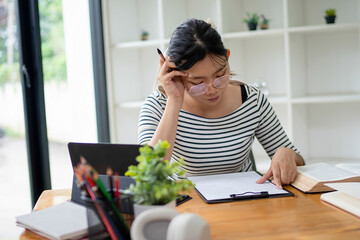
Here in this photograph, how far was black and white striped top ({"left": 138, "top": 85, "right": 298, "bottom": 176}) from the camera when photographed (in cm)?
179

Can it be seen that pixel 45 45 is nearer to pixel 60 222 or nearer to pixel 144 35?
pixel 144 35

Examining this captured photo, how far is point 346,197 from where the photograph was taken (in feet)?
4.04

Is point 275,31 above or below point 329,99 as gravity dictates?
above

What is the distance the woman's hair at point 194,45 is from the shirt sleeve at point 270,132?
35 cm

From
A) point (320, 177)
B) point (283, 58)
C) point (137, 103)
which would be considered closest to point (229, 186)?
point (320, 177)

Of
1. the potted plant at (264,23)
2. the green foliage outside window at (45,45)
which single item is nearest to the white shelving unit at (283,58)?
the potted plant at (264,23)

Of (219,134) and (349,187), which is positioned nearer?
(349,187)

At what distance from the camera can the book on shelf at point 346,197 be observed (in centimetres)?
116

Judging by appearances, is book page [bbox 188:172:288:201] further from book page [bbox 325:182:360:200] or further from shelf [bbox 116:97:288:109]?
shelf [bbox 116:97:288:109]

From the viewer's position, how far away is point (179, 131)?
72.4 inches

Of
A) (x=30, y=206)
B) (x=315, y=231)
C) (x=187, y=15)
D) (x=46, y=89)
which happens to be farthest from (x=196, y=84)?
(x=187, y=15)

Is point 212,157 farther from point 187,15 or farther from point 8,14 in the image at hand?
point 187,15

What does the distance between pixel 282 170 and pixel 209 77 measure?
445mm

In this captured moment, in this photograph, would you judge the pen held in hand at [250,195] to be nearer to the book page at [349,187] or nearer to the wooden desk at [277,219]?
the wooden desk at [277,219]
